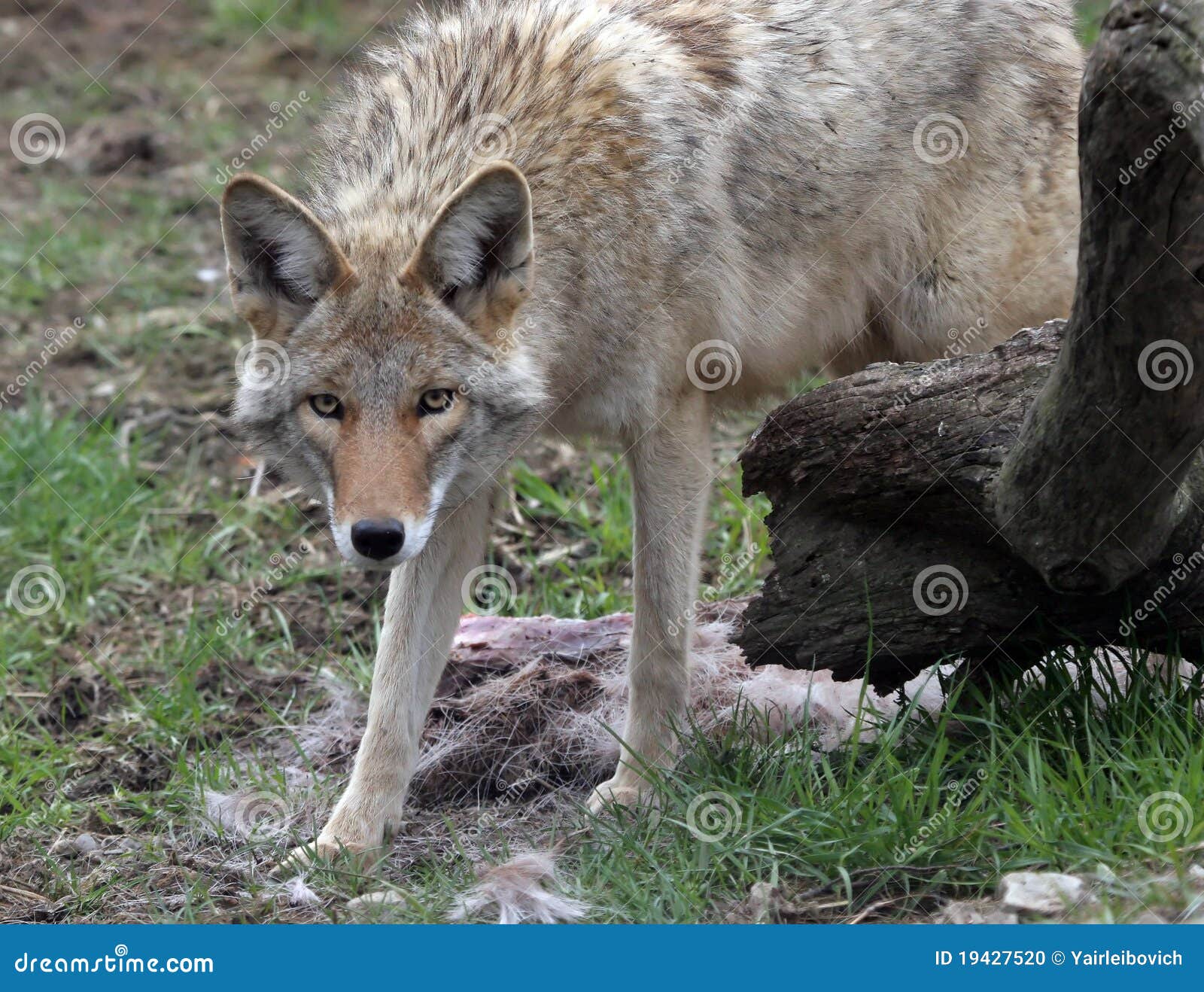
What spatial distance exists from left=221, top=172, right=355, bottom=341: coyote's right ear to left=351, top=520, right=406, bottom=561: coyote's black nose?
2.59ft

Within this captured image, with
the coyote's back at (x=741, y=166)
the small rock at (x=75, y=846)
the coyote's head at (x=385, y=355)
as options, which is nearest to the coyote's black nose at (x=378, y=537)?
the coyote's head at (x=385, y=355)

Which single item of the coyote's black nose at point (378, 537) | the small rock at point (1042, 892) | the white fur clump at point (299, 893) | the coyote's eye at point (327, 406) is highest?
the coyote's eye at point (327, 406)

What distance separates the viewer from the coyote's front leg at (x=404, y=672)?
4613 millimetres

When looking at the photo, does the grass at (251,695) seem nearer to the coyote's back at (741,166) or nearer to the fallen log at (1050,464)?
the fallen log at (1050,464)

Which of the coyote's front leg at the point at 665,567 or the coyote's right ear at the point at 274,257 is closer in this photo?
the coyote's right ear at the point at 274,257

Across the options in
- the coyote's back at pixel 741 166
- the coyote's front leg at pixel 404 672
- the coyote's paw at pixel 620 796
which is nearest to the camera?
the coyote's paw at pixel 620 796

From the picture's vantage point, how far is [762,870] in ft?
12.4

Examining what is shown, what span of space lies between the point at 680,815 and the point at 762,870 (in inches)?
15.4

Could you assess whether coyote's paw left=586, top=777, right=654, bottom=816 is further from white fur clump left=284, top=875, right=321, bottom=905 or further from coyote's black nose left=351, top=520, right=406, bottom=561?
coyote's black nose left=351, top=520, right=406, bottom=561

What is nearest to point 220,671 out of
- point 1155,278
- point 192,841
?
point 192,841

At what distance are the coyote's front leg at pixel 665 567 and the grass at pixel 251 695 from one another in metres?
0.25

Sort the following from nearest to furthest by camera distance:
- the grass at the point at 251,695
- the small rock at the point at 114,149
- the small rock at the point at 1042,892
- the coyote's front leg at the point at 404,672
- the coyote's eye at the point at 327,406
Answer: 1. the small rock at the point at 1042,892
2. the grass at the point at 251,695
3. the coyote's eye at the point at 327,406
4. the coyote's front leg at the point at 404,672
5. the small rock at the point at 114,149

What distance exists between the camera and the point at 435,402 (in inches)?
161

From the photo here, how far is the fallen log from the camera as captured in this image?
297cm
